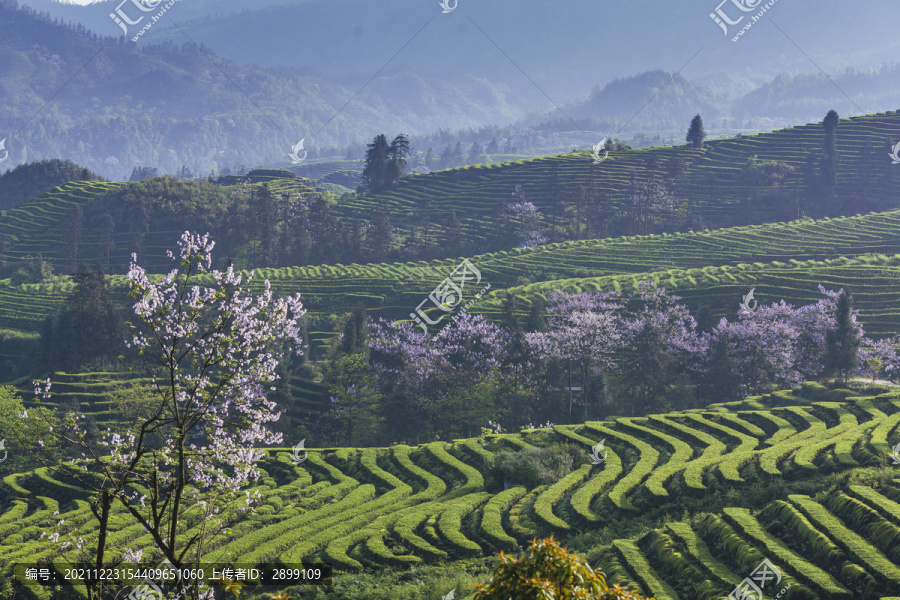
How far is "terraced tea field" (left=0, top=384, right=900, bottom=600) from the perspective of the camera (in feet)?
64.4

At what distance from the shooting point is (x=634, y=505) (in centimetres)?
2575

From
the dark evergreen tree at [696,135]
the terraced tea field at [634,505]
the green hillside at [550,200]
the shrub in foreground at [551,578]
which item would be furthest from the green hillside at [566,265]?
the shrub in foreground at [551,578]

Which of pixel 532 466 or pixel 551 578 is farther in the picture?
pixel 532 466

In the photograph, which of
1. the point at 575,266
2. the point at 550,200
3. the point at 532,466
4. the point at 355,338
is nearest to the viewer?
the point at 532,466

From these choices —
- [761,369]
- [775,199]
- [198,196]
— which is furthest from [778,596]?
[198,196]

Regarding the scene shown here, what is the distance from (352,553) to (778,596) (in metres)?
13.3

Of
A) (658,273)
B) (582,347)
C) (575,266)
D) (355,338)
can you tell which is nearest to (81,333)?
(355,338)

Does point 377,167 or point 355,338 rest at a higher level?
point 377,167

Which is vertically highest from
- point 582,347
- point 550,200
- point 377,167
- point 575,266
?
point 377,167

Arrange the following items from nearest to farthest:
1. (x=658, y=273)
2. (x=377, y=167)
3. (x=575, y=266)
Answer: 1. (x=658, y=273)
2. (x=575, y=266)
3. (x=377, y=167)

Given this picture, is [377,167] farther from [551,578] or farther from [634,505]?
[551,578]

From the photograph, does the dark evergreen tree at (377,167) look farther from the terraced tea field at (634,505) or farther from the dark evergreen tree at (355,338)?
the terraced tea field at (634,505)

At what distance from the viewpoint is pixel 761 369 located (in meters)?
49.3

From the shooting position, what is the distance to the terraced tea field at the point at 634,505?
19.6 meters
